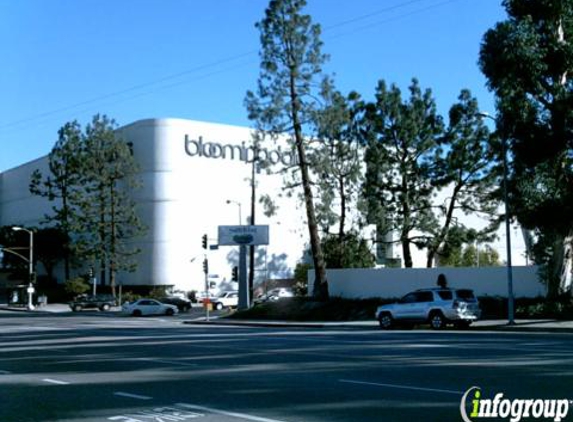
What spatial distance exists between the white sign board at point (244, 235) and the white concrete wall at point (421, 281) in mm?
6399

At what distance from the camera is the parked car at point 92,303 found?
64.2 m

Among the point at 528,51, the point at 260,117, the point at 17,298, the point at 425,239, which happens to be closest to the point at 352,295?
the point at 425,239

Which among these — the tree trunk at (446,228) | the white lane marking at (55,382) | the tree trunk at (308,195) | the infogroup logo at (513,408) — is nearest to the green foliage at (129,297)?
the tree trunk at (308,195)

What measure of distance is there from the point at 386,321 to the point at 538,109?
38.3 feet

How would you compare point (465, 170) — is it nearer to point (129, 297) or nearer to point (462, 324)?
point (462, 324)

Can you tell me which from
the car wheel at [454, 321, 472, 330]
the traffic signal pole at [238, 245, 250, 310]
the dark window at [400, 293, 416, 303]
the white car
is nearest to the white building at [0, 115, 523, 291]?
the white car

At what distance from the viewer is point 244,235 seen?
50188mm

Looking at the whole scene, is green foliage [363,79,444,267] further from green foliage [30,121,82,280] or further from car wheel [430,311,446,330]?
green foliage [30,121,82,280]

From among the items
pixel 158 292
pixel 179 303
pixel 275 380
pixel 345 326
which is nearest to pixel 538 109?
pixel 345 326

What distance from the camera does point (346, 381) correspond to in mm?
12680

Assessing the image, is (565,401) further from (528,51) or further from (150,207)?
(150,207)

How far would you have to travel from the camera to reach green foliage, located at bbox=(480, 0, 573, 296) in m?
32.0

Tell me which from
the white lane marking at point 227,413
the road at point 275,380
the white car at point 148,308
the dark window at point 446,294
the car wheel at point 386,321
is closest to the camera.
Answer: the white lane marking at point 227,413

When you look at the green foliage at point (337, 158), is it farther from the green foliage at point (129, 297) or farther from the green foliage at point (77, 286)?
the green foliage at point (77, 286)
